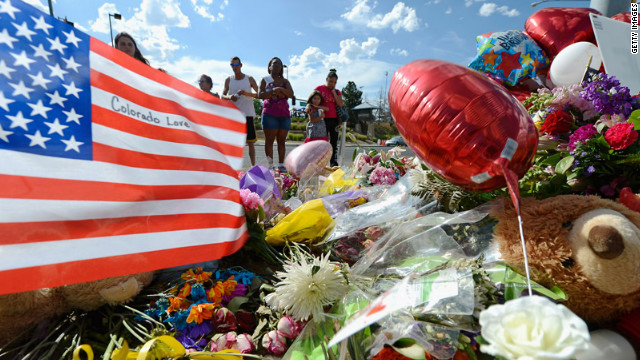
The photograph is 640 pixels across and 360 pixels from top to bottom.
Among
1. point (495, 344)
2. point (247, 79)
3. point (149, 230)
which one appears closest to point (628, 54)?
point (495, 344)

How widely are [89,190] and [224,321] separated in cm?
61

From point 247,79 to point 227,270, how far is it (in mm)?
4038

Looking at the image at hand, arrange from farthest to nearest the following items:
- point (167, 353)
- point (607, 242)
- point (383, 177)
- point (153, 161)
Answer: point (383, 177), point (153, 161), point (167, 353), point (607, 242)

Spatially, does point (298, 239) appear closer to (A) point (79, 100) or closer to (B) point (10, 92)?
(A) point (79, 100)

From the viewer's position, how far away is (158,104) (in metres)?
1.24

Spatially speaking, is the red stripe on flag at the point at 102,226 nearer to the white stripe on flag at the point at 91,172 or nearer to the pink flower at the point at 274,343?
the white stripe on flag at the point at 91,172

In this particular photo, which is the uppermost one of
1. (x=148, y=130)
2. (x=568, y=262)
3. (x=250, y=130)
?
(x=250, y=130)

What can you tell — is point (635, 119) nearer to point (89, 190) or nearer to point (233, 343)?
point (233, 343)

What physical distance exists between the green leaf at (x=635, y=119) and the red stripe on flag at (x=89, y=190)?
1.70 metres

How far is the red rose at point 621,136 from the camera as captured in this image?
3.79ft

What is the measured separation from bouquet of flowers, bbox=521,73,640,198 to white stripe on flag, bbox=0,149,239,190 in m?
1.40

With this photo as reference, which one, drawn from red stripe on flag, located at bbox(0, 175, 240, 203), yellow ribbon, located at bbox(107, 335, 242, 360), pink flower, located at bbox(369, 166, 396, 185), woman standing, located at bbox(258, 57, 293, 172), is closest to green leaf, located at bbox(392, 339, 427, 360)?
yellow ribbon, located at bbox(107, 335, 242, 360)

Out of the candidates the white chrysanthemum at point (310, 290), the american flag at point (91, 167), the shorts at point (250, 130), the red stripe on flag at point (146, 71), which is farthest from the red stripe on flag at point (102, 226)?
the shorts at point (250, 130)

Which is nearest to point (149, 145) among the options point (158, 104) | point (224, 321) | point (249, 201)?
point (158, 104)
